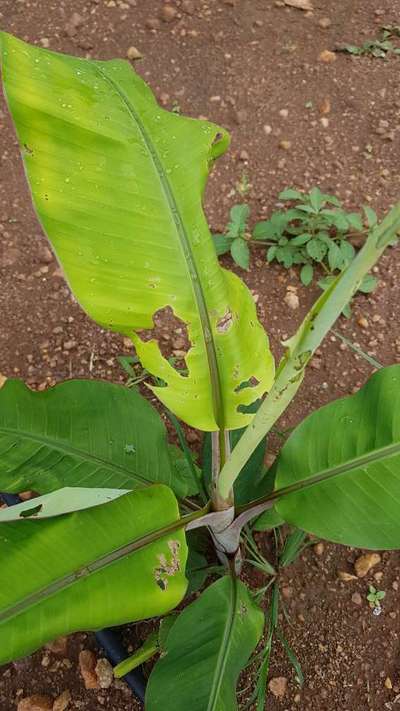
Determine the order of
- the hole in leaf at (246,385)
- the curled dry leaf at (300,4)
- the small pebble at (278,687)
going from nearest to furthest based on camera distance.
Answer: the hole in leaf at (246,385) → the small pebble at (278,687) → the curled dry leaf at (300,4)

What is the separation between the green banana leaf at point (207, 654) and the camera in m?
0.91

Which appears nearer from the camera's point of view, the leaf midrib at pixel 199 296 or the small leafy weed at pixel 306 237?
the leaf midrib at pixel 199 296

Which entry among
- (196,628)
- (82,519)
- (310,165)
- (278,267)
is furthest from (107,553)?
(310,165)

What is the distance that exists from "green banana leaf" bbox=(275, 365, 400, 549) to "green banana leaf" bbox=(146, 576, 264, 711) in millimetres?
200

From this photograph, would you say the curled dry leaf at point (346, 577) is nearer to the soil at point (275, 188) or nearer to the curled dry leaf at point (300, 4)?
the soil at point (275, 188)

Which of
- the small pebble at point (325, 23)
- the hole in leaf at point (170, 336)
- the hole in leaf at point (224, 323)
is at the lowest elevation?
the hole in leaf at point (170, 336)

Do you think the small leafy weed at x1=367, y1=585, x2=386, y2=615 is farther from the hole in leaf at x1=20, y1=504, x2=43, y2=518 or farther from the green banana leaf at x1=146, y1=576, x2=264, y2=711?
the hole in leaf at x1=20, y1=504, x2=43, y2=518

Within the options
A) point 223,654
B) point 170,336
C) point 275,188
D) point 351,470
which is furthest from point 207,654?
point 275,188

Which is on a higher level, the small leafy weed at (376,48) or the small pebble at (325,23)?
the small pebble at (325,23)

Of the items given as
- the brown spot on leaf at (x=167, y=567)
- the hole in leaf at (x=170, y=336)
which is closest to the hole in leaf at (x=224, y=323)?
the brown spot on leaf at (x=167, y=567)

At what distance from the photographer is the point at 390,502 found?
34.8 inches

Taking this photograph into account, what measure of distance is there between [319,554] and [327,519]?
47 centimetres

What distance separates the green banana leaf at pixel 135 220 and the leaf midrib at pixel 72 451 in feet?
0.58

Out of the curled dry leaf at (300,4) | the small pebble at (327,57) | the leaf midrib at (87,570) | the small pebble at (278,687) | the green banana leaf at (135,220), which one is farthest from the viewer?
the curled dry leaf at (300,4)
